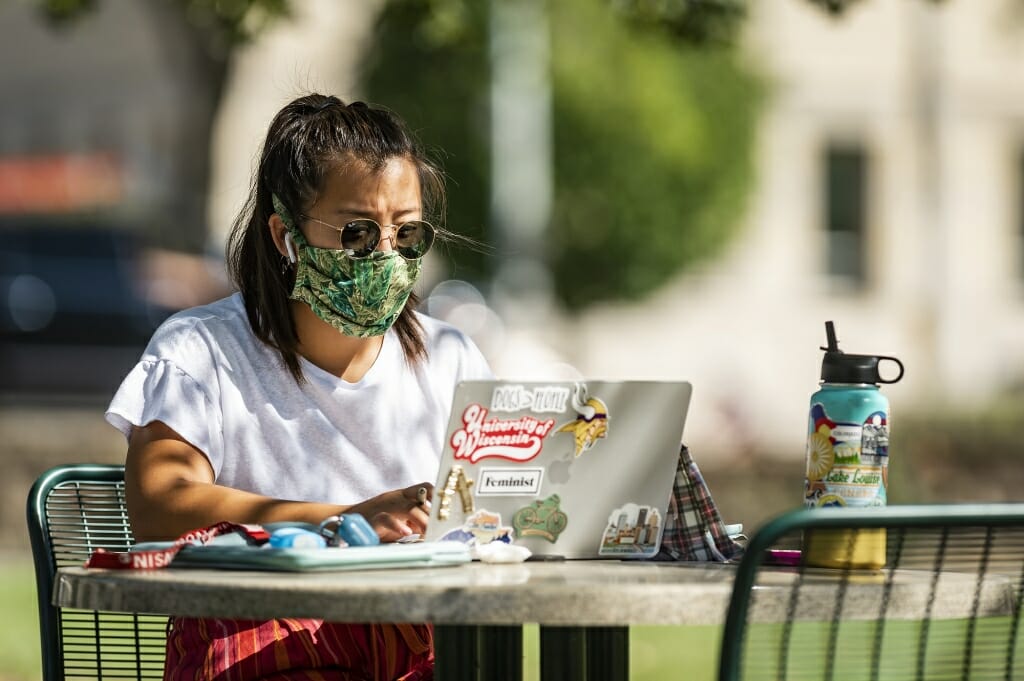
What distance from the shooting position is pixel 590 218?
62.3 ft

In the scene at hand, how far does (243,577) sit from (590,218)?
16.9 metres

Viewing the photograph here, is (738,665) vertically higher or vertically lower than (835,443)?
lower

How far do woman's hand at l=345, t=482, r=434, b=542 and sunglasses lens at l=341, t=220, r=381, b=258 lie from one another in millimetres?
550

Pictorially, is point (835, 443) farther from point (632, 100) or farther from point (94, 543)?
point (632, 100)

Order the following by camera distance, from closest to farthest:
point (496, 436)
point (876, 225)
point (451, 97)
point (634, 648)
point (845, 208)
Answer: point (496, 436)
point (634, 648)
point (451, 97)
point (876, 225)
point (845, 208)

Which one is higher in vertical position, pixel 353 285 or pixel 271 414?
pixel 353 285

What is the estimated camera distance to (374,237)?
116 inches

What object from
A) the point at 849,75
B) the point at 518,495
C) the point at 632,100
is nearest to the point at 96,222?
the point at 632,100

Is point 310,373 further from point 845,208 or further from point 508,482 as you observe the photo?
point 845,208

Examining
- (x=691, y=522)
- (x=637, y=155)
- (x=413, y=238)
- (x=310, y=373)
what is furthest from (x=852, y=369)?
(x=637, y=155)

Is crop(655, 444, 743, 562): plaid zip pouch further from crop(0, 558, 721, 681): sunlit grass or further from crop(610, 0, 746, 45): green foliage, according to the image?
crop(610, 0, 746, 45): green foliage

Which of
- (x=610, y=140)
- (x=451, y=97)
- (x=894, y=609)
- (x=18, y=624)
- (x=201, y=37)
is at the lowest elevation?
(x=18, y=624)

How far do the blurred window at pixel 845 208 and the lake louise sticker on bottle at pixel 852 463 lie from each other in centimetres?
2118

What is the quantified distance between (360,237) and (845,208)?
2102 cm
